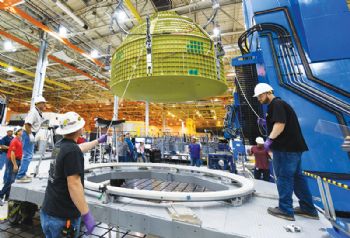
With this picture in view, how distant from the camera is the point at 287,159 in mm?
1839

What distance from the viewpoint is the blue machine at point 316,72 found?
248 centimetres

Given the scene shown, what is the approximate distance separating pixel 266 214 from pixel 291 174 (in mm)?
491

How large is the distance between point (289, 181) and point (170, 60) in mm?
1726

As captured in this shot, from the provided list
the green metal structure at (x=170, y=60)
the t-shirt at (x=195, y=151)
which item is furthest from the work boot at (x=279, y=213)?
the t-shirt at (x=195, y=151)

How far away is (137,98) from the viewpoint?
2930 millimetres

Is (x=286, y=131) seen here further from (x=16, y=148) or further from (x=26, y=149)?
(x=16, y=148)

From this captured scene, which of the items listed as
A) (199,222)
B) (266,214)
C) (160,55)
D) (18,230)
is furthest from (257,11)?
(18,230)

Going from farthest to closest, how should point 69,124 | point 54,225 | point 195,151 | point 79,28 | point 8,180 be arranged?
1. point 79,28
2. point 195,151
3. point 8,180
4. point 69,124
5. point 54,225

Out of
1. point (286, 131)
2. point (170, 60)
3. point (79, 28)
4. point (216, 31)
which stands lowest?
point (286, 131)

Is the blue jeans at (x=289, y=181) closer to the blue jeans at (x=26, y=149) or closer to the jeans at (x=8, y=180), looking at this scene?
the blue jeans at (x=26, y=149)

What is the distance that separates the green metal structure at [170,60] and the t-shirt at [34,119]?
1852 millimetres

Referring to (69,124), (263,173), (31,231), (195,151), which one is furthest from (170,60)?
(195,151)

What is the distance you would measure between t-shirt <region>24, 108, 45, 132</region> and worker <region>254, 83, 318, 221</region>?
367 cm

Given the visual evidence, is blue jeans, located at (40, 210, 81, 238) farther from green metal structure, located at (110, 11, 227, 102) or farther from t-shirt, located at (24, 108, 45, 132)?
t-shirt, located at (24, 108, 45, 132)
